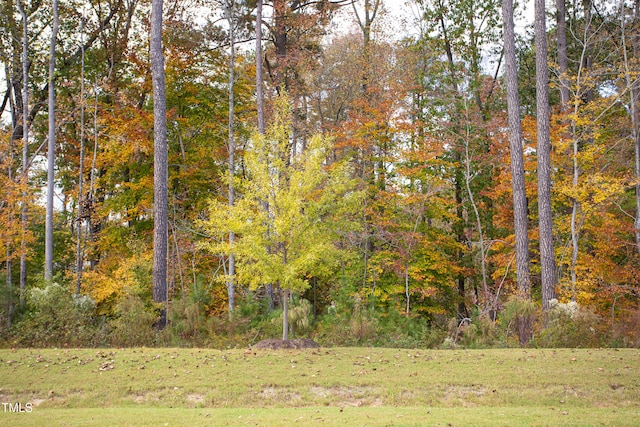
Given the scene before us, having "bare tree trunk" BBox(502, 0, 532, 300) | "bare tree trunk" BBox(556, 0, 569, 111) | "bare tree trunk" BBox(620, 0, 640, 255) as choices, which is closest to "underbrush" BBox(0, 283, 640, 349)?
"bare tree trunk" BBox(502, 0, 532, 300)

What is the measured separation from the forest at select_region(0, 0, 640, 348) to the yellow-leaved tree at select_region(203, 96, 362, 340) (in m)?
0.05

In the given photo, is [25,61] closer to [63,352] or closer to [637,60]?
[63,352]

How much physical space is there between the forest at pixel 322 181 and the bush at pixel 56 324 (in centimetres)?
6

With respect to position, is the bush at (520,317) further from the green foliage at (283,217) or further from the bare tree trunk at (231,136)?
the bare tree trunk at (231,136)

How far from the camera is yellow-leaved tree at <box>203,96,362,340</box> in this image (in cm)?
1068

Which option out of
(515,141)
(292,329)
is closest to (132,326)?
(292,329)

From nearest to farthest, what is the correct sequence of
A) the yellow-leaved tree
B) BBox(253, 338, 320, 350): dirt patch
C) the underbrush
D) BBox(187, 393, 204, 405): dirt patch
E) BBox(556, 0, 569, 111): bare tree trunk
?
BBox(187, 393, 204, 405): dirt patch < the yellow-leaved tree < BBox(253, 338, 320, 350): dirt patch < the underbrush < BBox(556, 0, 569, 111): bare tree trunk

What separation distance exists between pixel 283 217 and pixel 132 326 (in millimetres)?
5318

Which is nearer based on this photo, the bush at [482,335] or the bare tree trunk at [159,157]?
the bush at [482,335]

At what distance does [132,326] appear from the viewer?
12781 mm

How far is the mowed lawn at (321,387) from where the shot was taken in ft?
21.6

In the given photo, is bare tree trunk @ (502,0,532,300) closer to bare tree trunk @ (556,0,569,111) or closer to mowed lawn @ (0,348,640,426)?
bare tree trunk @ (556,0,569,111)

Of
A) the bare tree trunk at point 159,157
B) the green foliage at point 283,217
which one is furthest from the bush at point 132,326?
the green foliage at point 283,217

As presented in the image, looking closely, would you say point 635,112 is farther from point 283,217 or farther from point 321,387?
point 321,387
